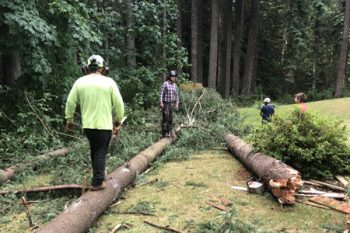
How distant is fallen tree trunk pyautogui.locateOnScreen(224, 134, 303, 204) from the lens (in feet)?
20.1

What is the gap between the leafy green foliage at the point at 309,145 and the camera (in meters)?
7.64

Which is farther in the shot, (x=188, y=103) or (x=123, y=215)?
(x=188, y=103)

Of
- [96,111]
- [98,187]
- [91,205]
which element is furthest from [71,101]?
[91,205]

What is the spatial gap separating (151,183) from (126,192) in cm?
67

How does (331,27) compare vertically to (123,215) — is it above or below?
above

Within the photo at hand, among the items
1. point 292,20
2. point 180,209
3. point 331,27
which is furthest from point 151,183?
point 331,27

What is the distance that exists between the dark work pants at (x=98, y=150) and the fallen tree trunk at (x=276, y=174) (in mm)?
2510

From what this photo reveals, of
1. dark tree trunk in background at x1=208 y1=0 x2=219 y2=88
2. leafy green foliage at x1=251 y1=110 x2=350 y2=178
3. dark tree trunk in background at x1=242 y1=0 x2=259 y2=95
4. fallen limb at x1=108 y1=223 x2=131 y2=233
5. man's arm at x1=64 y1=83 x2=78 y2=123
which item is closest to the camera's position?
fallen limb at x1=108 y1=223 x2=131 y2=233

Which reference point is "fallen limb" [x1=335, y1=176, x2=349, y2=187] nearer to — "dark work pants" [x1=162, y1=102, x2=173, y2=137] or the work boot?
the work boot

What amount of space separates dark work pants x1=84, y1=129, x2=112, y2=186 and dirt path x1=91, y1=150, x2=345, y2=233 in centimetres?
50

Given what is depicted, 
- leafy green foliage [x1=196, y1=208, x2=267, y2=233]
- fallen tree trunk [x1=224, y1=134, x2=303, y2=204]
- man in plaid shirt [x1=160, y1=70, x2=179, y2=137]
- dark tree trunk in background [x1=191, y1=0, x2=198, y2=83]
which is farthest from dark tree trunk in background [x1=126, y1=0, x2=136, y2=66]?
leafy green foliage [x1=196, y1=208, x2=267, y2=233]

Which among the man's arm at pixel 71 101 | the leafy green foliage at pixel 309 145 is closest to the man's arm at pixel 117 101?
the man's arm at pixel 71 101

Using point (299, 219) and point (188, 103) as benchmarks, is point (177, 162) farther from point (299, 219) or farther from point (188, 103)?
point (188, 103)

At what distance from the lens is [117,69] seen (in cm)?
1677
